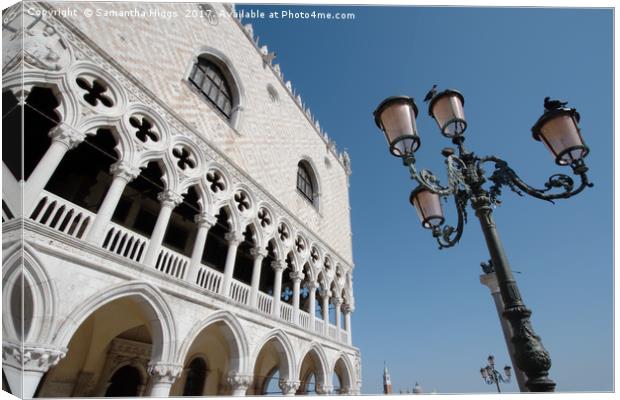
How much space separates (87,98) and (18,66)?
1212 millimetres

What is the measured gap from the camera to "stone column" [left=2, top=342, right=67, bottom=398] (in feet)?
9.86

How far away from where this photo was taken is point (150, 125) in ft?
18.1

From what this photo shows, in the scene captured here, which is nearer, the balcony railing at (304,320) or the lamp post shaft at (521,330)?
the lamp post shaft at (521,330)

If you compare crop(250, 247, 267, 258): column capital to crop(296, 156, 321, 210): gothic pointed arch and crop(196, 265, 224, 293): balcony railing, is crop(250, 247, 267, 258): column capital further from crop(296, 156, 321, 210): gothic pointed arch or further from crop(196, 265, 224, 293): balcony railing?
crop(296, 156, 321, 210): gothic pointed arch

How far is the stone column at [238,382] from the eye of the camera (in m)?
5.44

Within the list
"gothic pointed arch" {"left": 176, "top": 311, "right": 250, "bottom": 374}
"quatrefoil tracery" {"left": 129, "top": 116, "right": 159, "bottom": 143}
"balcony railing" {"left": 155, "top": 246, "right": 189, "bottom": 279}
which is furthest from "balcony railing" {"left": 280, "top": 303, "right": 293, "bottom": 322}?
"quatrefoil tracery" {"left": 129, "top": 116, "right": 159, "bottom": 143}

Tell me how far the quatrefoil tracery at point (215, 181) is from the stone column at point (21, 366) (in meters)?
3.69

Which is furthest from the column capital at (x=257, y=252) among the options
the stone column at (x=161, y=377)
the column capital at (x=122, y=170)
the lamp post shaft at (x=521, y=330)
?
the lamp post shaft at (x=521, y=330)

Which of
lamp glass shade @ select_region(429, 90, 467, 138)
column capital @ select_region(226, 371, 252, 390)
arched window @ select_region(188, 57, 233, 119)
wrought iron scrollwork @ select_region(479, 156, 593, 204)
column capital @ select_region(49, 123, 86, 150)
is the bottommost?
column capital @ select_region(226, 371, 252, 390)

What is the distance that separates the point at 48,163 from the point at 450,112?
169 inches

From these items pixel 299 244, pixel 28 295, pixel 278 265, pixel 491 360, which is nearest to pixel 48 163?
pixel 28 295

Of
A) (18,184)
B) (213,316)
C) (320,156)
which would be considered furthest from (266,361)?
(18,184)

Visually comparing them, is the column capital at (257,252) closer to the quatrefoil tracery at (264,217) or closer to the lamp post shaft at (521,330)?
the quatrefoil tracery at (264,217)

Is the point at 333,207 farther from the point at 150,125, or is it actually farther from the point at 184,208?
the point at 150,125
